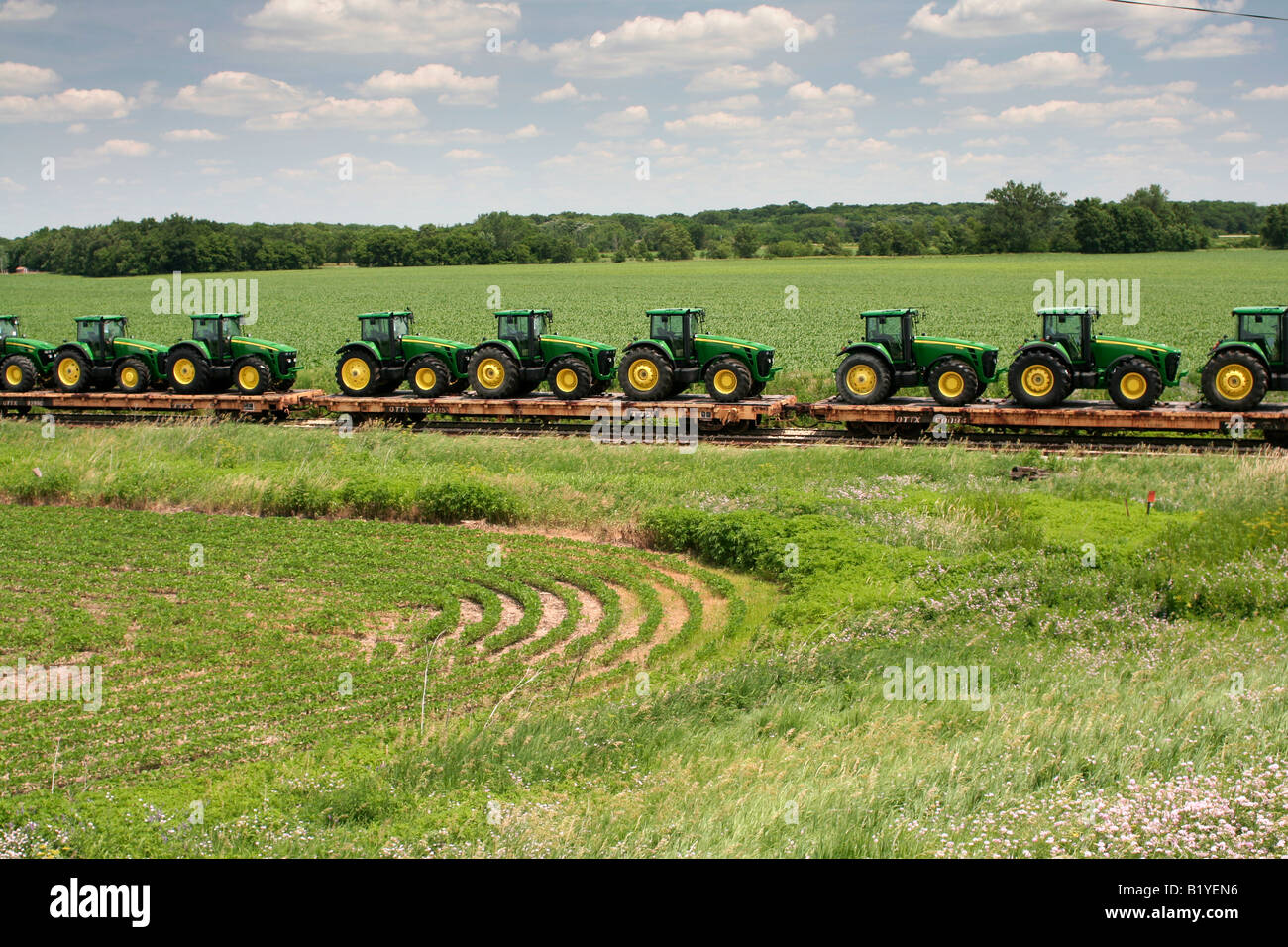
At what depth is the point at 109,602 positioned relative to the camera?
13.5 metres

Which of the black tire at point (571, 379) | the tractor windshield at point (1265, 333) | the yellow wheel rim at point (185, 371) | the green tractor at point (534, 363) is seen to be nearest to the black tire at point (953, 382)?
the tractor windshield at point (1265, 333)

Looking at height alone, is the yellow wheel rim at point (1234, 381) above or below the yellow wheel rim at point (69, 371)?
below

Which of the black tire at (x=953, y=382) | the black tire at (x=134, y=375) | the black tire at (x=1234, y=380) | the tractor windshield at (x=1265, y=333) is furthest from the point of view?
the black tire at (x=134, y=375)

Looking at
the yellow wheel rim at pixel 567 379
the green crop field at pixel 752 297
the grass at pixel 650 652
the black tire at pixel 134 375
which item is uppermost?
the green crop field at pixel 752 297

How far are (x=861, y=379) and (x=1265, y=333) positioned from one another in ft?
25.2

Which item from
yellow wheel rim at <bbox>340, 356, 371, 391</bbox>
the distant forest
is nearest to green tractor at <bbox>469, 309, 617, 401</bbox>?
yellow wheel rim at <bbox>340, 356, 371, 391</bbox>

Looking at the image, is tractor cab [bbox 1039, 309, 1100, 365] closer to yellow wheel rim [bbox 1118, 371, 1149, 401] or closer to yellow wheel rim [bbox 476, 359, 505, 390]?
yellow wheel rim [bbox 1118, 371, 1149, 401]

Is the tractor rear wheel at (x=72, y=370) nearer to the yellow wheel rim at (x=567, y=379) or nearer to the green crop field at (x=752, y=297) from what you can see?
the green crop field at (x=752, y=297)

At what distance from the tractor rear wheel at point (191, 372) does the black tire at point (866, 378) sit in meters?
15.9

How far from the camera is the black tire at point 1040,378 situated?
21.8 meters

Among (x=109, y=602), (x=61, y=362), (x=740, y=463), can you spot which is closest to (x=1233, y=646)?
(x=740, y=463)

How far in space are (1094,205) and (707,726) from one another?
121 metres

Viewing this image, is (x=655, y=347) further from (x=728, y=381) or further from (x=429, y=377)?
(x=429, y=377)
